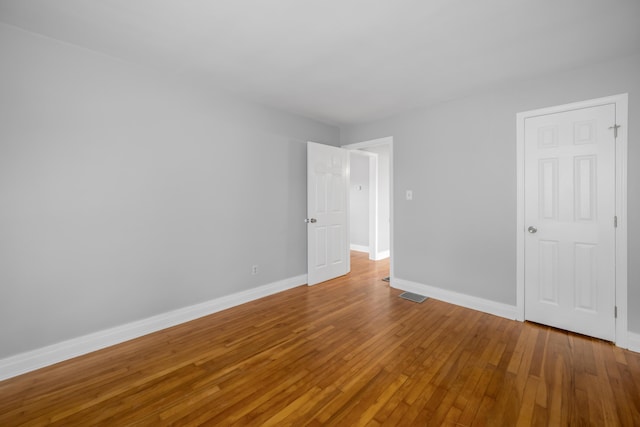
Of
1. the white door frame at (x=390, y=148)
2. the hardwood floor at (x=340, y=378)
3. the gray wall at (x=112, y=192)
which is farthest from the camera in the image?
the white door frame at (x=390, y=148)

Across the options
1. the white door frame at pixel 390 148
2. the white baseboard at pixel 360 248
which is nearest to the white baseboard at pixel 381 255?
the white baseboard at pixel 360 248

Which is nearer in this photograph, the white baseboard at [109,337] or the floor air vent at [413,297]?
the white baseboard at [109,337]

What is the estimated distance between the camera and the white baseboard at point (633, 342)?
2.38 metres

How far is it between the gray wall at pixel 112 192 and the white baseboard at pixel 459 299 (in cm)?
208

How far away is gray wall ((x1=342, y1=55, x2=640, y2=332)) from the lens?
2.46 meters

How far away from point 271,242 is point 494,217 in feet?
9.20

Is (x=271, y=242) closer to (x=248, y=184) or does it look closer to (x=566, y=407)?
(x=248, y=184)

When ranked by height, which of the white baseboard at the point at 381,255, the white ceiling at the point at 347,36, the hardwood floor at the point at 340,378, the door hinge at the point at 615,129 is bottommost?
the hardwood floor at the point at 340,378

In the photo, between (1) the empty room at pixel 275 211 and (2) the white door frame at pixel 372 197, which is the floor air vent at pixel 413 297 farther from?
(2) the white door frame at pixel 372 197

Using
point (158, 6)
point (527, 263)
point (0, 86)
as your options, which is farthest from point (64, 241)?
point (527, 263)

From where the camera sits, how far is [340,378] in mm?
2039

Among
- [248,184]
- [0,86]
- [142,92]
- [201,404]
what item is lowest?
Result: [201,404]

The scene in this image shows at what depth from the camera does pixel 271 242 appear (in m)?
3.85

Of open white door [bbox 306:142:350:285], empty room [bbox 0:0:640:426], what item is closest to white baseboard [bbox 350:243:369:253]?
open white door [bbox 306:142:350:285]
